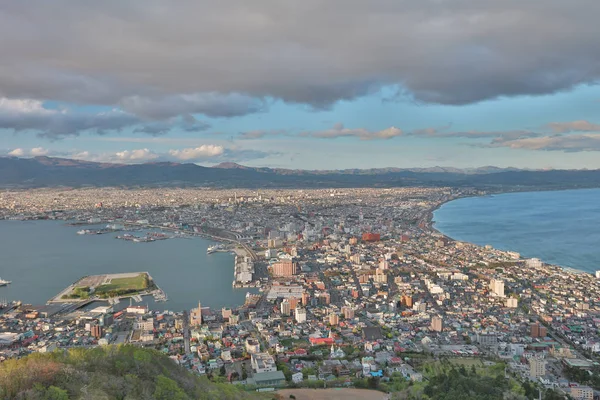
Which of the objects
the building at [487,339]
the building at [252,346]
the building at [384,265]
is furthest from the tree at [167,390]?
the building at [384,265]

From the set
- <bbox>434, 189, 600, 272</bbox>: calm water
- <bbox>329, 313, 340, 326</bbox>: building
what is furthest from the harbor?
<bbox>434, 189, 600, 272</bbox>: calm water

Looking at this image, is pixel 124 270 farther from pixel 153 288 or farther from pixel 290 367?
pixel 290 367

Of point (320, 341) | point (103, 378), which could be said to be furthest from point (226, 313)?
point (103, 378)

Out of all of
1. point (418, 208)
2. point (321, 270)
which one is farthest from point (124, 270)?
point (418, 208)

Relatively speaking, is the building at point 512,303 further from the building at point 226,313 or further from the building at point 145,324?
the building at point 145,324

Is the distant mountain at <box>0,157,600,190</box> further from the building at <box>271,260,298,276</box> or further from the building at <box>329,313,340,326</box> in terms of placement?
the building at <box>329,313,340,326</box>
